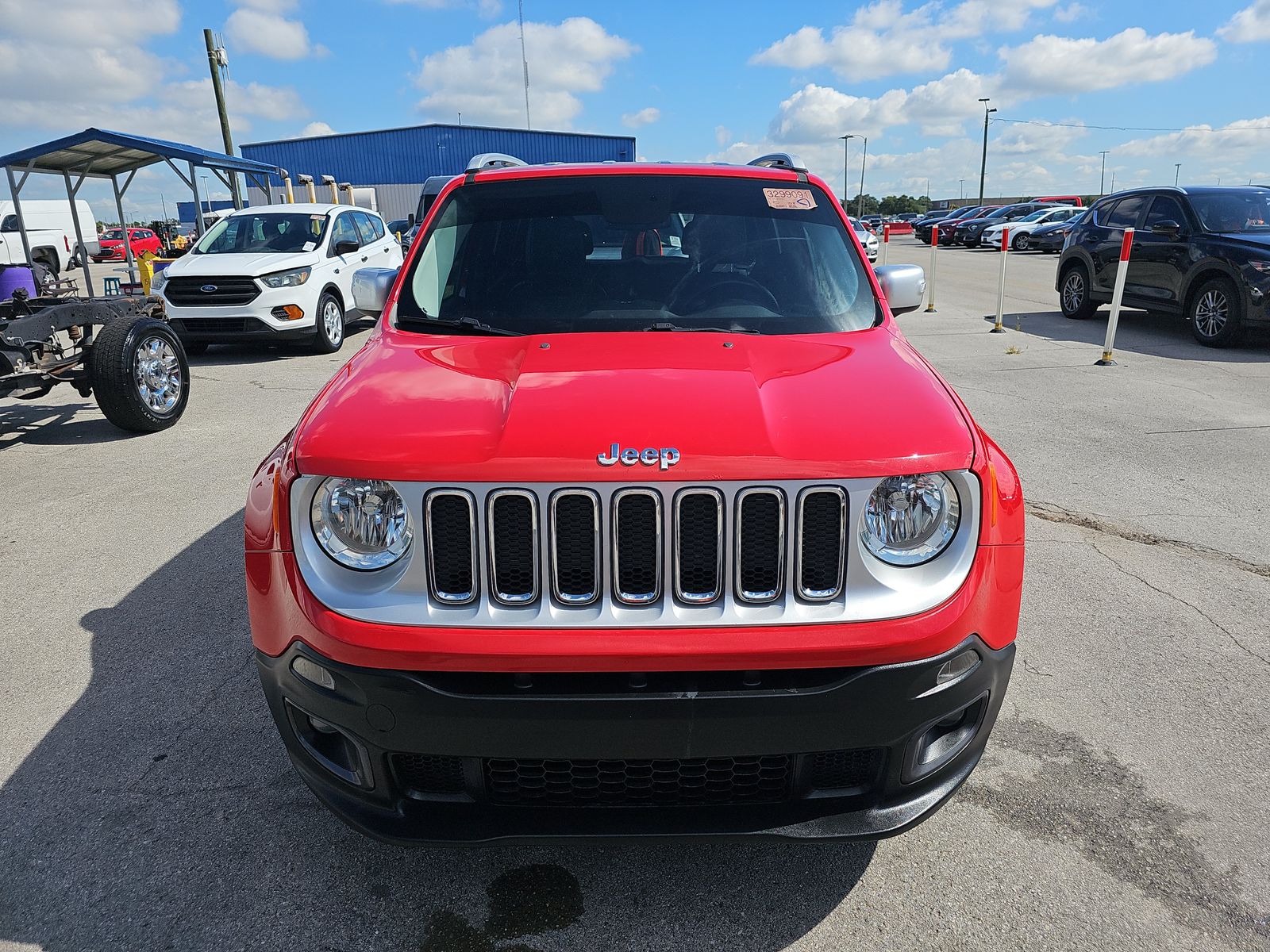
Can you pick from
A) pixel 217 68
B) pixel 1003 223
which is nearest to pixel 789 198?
pixel 217 68

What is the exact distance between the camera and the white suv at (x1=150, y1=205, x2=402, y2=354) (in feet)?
33.6

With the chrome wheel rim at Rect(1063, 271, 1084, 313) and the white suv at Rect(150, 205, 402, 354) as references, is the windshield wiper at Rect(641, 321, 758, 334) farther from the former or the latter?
the chrome wheel rim at Rect(1063, 271, 1084, 313)

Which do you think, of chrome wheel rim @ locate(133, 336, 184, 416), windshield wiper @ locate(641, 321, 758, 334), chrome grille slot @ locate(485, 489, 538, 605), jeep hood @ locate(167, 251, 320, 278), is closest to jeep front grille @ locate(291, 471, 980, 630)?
chrome grille slot @ locate(485, 489, 538, 605)

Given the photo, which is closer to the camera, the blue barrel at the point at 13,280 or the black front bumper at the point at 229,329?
the blue barrel at the point at 13,280

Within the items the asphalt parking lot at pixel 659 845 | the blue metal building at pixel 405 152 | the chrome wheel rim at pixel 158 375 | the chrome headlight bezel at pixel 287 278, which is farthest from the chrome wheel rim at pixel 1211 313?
the blue metal building at pixel 405 152

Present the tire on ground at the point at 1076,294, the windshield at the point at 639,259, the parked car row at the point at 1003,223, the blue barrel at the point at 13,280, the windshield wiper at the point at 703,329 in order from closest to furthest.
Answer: the windshield wiper at the point at 703,329
the windshield at the point at 639,259
the blue barrel at the point at 13,280
the tire on ground at the point at 1076,294
the parked car row at the point at 1003,223

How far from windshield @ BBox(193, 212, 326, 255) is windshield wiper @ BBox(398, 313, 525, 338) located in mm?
9049

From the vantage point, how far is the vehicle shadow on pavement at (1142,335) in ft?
32.8

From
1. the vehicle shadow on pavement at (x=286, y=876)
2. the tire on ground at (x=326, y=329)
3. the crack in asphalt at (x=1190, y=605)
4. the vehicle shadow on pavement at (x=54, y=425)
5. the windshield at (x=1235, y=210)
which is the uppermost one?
the windshield at (x=1235, y=210)

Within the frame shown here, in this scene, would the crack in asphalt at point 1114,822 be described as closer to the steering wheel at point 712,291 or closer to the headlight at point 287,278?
the steering wheel at point 712,291

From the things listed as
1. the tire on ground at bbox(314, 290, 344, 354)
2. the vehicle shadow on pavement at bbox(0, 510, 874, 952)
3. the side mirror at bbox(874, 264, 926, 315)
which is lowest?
the vehicle shadow on pavement at bbox(0, 510, 874, 952)

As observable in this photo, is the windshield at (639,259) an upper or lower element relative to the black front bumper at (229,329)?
upper

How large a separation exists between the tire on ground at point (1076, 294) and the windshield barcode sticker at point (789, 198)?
10.8 metres

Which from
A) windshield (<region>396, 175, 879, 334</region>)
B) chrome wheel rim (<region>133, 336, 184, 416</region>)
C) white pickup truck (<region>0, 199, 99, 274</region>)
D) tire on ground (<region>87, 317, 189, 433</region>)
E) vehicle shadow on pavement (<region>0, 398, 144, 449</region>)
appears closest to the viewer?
windshield (<region>396, 175, 879, 334</region>)
